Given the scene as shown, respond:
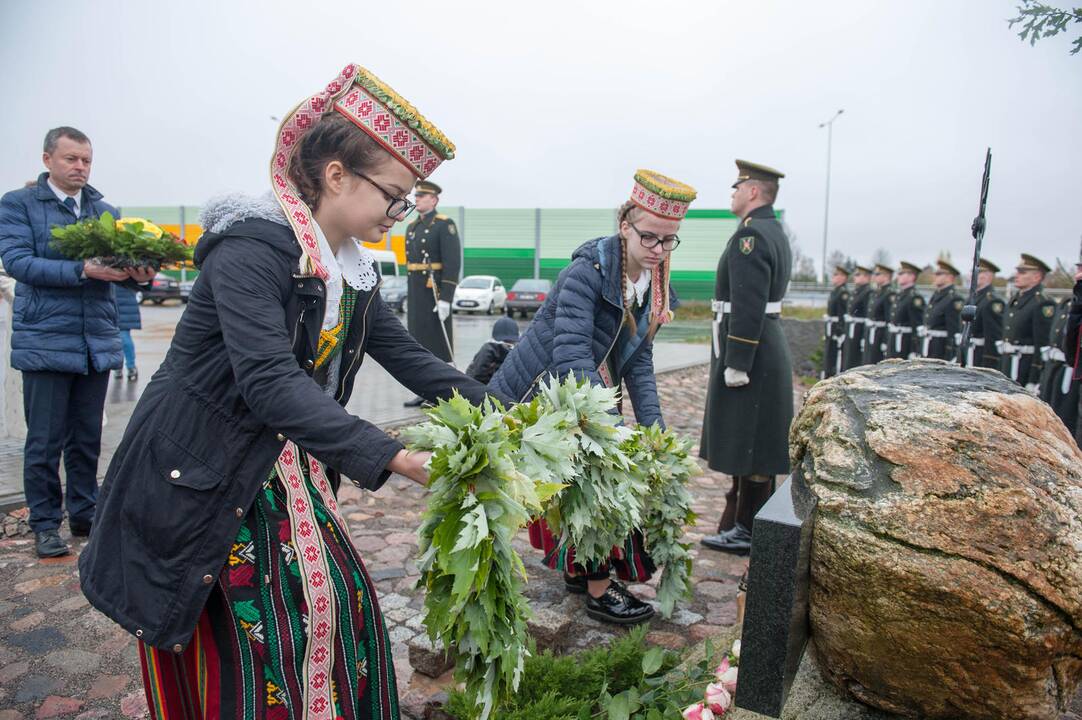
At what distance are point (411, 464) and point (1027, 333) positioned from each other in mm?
10675

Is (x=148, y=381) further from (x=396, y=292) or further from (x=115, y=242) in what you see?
(x=396, y=292)

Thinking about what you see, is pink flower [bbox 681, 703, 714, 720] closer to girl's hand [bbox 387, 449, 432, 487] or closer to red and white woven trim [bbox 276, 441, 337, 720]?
red and white woven trim [bbox 276, 441, 337, 720]

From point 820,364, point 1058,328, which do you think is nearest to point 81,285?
point 1058,328

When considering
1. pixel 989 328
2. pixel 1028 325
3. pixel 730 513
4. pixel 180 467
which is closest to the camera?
pixel 180 467

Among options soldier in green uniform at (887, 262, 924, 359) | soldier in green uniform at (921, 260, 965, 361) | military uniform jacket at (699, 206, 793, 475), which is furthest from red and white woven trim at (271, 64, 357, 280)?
soldier in green uniform at (887, 262, 924, 359)

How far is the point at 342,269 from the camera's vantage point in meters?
2.08

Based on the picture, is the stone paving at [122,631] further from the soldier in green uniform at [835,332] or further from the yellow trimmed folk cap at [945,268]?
the soldier in green uniform at [835,332]

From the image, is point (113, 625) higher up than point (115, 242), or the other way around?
point (115, 242)

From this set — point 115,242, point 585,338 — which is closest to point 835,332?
point 585,338

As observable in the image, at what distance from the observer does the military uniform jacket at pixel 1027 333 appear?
966cm

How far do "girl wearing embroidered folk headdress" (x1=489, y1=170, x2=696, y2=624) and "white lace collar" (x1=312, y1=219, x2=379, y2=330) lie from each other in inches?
50.5

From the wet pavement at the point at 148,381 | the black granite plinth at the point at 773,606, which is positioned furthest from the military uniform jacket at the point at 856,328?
the black granite plinth at the point at 773,606

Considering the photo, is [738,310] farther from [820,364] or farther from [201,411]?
[820,364]

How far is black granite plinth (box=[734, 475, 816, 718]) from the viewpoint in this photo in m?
1.97
